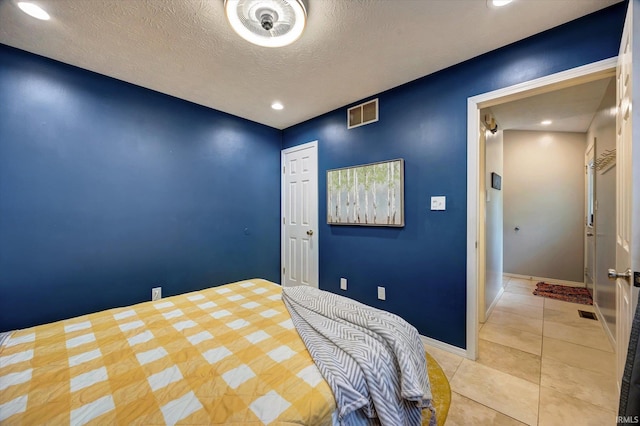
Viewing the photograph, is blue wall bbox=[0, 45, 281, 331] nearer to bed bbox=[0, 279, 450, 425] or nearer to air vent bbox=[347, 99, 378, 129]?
bed bbox=[0, 279, 450, 425]

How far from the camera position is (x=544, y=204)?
14.0 ft

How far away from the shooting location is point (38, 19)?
1590mm

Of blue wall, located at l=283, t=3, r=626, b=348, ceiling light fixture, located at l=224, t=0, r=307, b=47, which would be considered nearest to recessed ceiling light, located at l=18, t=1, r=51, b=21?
ceiling light fixture, located at l=224, t=0, r=307, b=47

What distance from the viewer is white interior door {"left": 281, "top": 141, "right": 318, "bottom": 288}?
10.6 feet

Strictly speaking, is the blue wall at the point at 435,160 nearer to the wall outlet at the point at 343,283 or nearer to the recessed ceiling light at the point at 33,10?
the wall outlet at the point at 343,283

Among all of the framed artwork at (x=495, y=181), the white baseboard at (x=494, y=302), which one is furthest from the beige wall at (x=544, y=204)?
the framed artwork at (x=495, y=181)

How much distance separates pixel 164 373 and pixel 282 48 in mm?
2064

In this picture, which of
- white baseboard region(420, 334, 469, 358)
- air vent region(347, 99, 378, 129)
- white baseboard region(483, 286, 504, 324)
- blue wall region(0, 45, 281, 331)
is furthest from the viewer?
white baseboard region(483, 286, 504, 324)

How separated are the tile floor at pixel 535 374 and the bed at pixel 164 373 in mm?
311

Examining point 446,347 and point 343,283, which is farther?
point 343,283

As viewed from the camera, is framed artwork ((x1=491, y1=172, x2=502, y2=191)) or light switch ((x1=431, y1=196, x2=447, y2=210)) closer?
light switch ((x1=431, y1=196, x2=447, y2=210))

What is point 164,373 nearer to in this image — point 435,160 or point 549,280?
point 435,160

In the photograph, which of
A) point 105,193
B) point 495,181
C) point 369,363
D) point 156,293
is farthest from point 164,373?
point 495,181

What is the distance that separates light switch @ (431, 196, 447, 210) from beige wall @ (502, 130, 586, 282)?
3.39 meters
